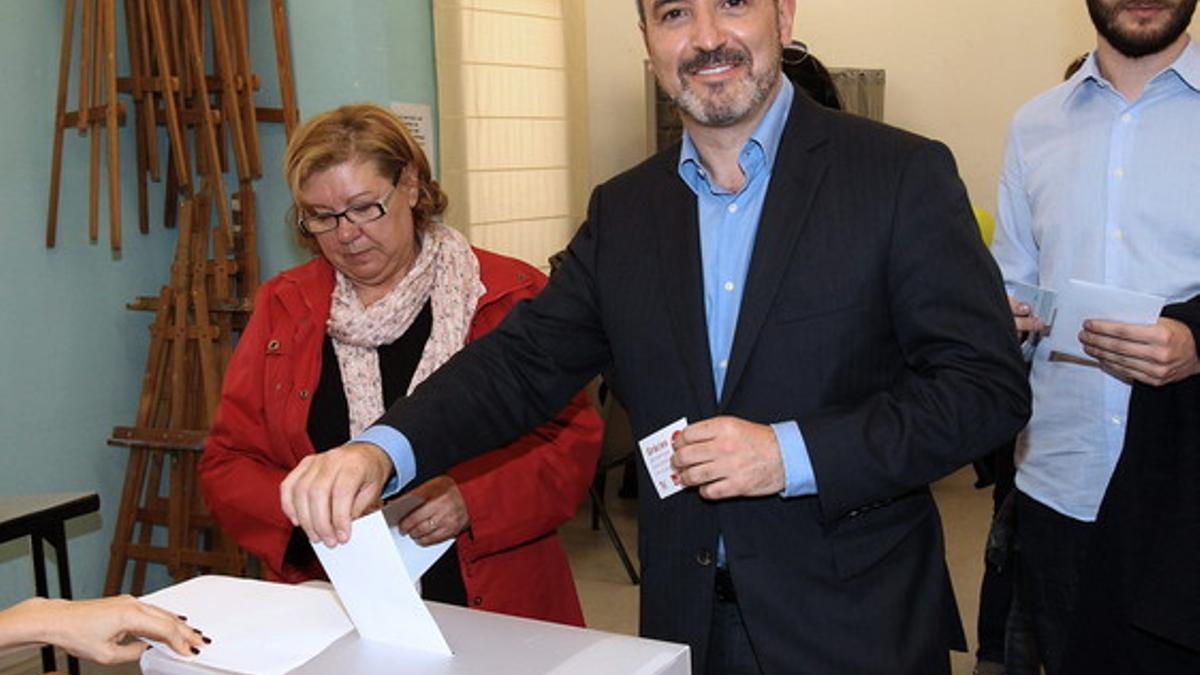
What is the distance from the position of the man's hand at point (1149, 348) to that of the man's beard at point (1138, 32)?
0.50 m

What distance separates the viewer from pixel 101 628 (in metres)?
1.38

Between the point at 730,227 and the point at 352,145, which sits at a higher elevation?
the point at 352,145

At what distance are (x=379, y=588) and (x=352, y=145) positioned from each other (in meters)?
1.27

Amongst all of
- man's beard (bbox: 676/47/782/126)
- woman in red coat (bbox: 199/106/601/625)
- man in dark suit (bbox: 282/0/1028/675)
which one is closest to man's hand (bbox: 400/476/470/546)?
woman in red coat (bbox: 199/106/601/625)

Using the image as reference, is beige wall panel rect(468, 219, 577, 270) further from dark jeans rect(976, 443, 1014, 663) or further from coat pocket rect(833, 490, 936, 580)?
coat pocket rect(833, 490, 936, 580)

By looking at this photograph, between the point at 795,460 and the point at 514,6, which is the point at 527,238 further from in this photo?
the point at 795,460

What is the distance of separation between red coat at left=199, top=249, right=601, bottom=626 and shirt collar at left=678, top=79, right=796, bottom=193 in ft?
2.40

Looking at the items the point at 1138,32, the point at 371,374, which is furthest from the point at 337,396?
the point at 1138,32

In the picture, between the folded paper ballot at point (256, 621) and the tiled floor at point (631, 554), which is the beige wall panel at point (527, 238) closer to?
the tiled floor at point (631, 554)

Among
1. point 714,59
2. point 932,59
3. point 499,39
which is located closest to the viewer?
point 714,59

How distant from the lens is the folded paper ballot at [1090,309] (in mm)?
1934

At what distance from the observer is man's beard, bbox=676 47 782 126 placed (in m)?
1.58

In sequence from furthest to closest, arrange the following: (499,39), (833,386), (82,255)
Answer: (499,39), (82,255), (833,386)

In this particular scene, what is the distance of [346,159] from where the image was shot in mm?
2309
